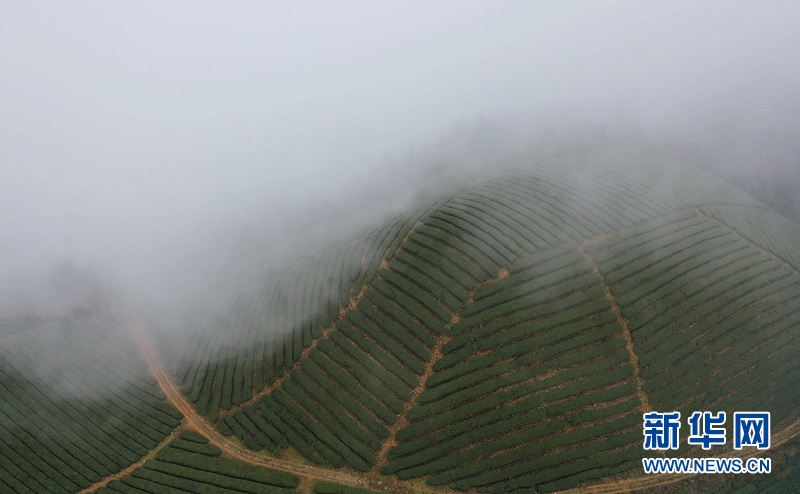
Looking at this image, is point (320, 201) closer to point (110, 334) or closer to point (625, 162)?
point (110, 334)

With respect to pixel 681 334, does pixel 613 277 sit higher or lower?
higher

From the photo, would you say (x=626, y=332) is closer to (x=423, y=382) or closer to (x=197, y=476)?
(x=423, y=382)

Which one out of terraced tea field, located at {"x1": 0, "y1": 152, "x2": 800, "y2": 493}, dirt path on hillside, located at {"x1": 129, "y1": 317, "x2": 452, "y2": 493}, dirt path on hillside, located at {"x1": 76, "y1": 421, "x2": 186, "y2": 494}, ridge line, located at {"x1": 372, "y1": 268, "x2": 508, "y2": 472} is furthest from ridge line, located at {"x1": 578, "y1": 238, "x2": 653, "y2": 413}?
dirt path on hillside, located at {"x1": 76, "y1": 421, "x2": 186, "y2": 494}

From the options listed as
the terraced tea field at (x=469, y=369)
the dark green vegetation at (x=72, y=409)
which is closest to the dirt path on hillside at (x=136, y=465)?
the terraced tea field at (x=469, y=369)

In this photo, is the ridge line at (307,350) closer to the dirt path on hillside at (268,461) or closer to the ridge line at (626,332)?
the dirt path on hillside at (268,461)

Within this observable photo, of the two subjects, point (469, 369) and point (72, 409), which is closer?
point (469, 369)

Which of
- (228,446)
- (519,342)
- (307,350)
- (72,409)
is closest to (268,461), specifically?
(228,446)

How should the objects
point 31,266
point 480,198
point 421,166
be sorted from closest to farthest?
point 480,198 → point 31,266 → point 421,166

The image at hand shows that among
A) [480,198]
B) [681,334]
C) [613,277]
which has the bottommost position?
[681,334]

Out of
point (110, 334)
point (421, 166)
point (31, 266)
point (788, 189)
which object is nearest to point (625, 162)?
point (788, 189)
